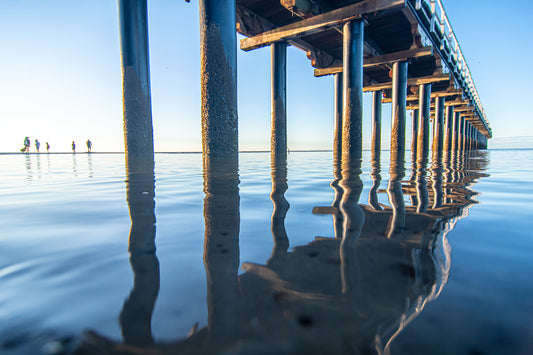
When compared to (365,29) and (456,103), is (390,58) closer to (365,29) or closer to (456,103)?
(365,29)

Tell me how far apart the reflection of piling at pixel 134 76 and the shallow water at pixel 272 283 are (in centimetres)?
565

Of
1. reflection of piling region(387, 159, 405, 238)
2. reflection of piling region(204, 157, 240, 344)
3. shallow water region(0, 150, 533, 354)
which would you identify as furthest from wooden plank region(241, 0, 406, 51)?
reflection of piling region(204, 157, 240, 344)

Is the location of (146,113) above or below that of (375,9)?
below

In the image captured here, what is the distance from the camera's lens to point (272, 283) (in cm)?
68

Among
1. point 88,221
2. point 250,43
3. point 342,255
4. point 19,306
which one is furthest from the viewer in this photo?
point 250,43

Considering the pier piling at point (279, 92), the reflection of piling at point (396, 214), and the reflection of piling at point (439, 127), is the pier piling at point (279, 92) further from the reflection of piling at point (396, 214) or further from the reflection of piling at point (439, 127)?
the reflection of piling at point (439, 127)

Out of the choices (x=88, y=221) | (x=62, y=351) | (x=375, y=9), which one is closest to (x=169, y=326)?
(x=62, y=351)

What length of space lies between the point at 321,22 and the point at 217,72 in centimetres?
548

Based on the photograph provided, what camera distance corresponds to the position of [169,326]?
1.69 ft

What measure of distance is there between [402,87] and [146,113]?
10076 millimetres

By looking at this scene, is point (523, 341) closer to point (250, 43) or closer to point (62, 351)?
point (62, 351)

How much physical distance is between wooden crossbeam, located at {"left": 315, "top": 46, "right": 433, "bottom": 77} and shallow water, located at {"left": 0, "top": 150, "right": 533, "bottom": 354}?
1081 centimetres

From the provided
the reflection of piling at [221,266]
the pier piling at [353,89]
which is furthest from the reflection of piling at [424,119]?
the reflection of piling at [221,266]

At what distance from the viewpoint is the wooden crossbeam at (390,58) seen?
32.9 feet
